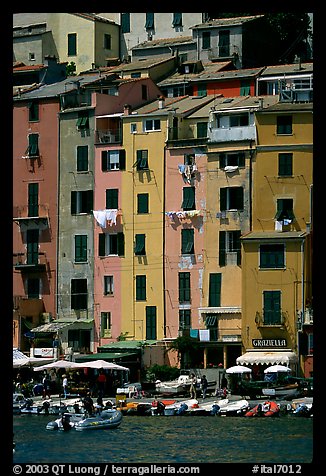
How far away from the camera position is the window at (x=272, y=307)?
81.7 ft

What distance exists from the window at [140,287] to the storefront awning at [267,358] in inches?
140

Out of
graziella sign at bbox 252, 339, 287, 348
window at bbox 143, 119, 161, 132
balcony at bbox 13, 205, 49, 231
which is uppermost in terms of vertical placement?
window at bbox 143, 119, 161, 132

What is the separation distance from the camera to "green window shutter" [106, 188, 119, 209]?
28573 mm

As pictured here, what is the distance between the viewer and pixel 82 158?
29031 millimetres

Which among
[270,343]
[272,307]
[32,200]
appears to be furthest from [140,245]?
[270,343]

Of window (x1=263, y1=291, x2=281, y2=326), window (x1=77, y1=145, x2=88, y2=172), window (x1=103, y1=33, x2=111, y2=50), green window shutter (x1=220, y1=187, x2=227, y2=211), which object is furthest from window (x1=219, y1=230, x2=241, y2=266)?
window (x1=103, y1=33, x2=111, y2=50)

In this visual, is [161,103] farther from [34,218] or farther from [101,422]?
[101,422]

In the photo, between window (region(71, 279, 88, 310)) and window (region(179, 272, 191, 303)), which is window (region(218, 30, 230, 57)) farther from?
window (region(179, 272, 191, 303))

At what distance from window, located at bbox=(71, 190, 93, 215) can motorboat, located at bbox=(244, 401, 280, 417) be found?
8801 millimetres

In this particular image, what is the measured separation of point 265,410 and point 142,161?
879cm

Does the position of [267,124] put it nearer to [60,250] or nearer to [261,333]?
[261,333]
